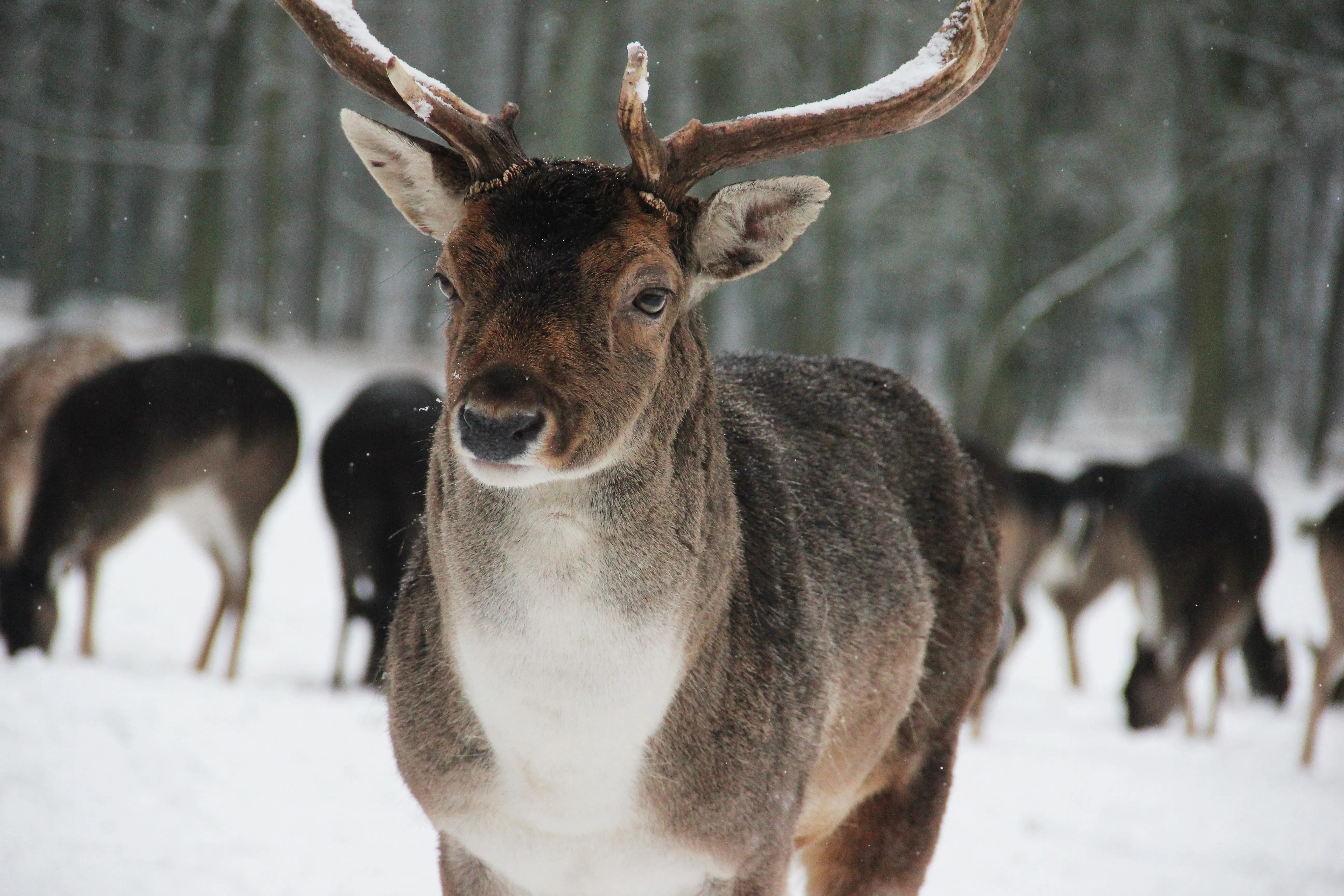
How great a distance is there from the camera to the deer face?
2494 millimetres

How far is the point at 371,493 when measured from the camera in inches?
321

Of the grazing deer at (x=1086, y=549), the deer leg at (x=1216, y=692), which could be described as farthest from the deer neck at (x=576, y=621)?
the grazing deer at (x=1086, y=549)

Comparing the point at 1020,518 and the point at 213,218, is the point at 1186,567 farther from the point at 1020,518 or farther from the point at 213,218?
the point at 213,218

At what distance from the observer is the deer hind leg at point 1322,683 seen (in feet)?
29.1

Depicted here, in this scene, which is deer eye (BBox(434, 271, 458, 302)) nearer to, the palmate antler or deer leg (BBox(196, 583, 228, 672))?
the palmate antler

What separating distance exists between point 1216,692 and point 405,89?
9088mm

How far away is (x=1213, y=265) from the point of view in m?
18.8

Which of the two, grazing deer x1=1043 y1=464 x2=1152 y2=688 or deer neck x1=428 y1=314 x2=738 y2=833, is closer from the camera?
deer neck x1=428 y1=314 x2=738 y2=833

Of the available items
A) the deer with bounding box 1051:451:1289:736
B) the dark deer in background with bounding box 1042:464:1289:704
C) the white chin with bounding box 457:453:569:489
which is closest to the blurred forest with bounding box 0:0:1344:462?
the dark deer in background with bounding box 1042:464:1289:704

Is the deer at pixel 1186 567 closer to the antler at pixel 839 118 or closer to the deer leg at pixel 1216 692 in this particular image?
the deer leg at pixel 1216 692

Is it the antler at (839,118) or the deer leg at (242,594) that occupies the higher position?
the antler at (839,118)

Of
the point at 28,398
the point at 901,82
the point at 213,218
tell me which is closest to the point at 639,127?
the point at 901,82

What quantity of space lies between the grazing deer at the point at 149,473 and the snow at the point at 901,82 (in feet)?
20.8

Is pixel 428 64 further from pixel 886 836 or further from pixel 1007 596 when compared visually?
pixel 886 836
